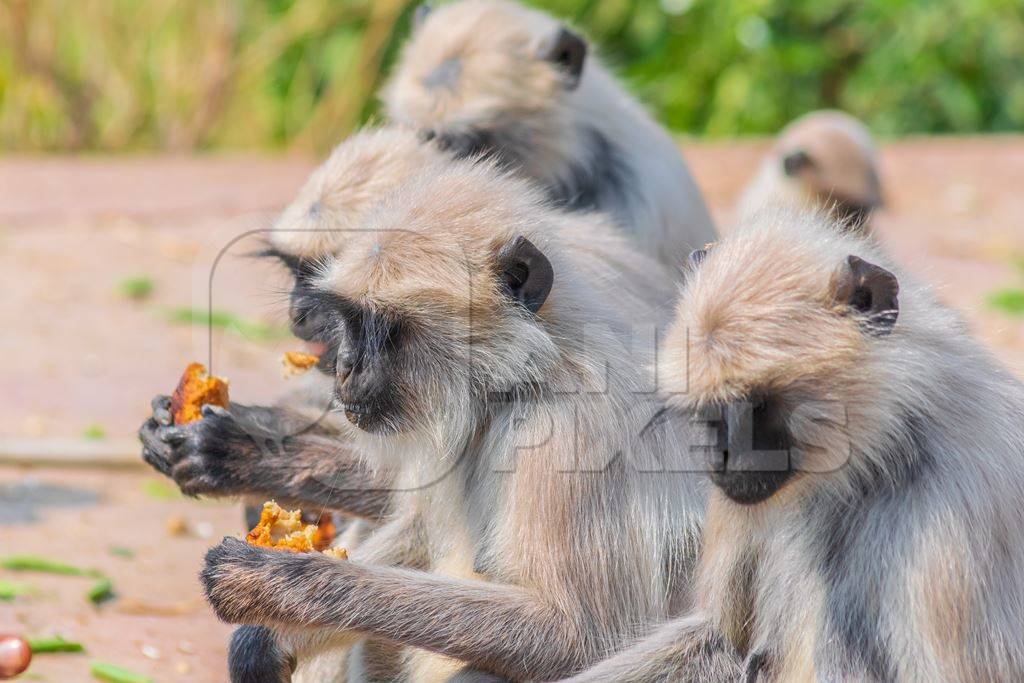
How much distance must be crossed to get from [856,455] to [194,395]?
2088 millimetres

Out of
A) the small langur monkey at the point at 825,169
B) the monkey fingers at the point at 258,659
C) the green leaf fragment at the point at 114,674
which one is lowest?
the green leaf fragment at the point at 114,674

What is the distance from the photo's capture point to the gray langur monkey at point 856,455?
126 inches

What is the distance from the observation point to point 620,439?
381 cm

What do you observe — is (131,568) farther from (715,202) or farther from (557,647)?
(715,202)

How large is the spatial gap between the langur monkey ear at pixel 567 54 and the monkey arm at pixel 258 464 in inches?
81.5

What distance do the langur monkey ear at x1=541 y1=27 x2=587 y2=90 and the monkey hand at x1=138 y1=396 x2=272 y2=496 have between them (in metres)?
2.21

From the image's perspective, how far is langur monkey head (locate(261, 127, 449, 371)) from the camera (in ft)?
14.7

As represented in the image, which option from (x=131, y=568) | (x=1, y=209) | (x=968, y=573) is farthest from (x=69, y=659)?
(x=1, y=209)

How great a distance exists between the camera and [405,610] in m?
3.71

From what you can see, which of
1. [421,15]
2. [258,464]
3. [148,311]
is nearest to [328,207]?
[258,464]

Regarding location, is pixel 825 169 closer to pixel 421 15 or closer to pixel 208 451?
pixel 421 15

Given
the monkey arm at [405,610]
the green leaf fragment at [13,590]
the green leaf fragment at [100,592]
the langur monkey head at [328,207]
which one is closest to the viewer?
the monkey arm at [405,610]

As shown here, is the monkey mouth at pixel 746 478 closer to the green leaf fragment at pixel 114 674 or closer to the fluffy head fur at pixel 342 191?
the fluffy head fur at pixel 342 191

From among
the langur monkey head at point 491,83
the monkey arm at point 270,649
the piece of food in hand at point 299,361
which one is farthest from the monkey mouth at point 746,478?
the langur monkey head at point 491,83
